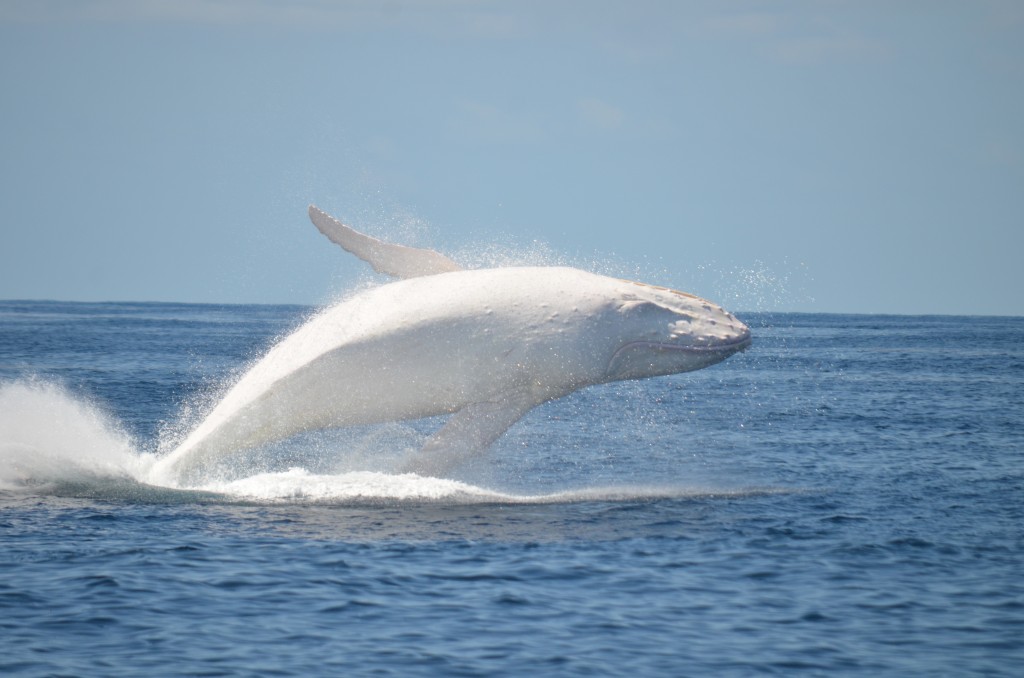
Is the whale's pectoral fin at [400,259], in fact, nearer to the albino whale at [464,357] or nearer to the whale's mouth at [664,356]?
the albino whale at [464,357]

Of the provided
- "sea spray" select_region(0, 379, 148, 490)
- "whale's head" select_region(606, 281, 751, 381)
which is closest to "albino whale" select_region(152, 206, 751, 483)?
"whale's head" select_region(606, 281, 751, 381)

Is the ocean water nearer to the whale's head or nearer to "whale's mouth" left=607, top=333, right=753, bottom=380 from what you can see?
"whale's mouth" left=607, top=333, right=753, bottom=380

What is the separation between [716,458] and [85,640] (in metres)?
16.9

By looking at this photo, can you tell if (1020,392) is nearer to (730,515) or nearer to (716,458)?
(716,458)

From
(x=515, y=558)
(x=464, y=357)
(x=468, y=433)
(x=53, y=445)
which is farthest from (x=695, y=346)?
(x=53, y=445)

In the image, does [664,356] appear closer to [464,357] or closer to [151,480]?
[464,357]

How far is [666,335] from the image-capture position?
18703mm

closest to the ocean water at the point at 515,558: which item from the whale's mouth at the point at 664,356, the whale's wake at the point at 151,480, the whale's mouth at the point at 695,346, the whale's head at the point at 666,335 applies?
the whale's wake at the point at 151,480

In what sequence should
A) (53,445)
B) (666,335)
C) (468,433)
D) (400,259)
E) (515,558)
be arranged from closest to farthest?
1. (515,558)
2. (468,433)
3. (666,335)
4. (400,259)
5. (53,445)

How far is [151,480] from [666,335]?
8.41 m

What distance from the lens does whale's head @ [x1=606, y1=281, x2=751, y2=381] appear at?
61.0 ft

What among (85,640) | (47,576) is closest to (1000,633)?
(85,640)

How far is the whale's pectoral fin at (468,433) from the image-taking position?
18422 millimetres

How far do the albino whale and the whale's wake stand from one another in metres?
0.72
